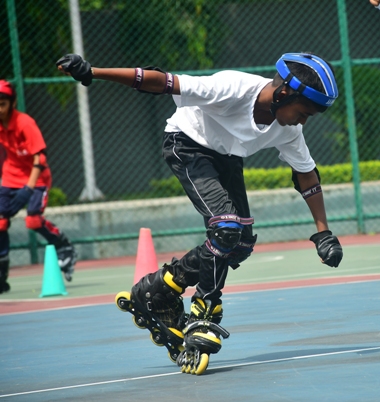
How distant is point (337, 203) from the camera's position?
41.4 ft

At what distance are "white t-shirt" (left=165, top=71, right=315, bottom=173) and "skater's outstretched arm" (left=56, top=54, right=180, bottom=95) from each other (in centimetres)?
9

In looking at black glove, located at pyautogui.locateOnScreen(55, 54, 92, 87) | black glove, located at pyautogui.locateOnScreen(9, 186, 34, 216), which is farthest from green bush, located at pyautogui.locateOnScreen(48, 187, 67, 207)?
black glove, located at pyautogui.locateOnScreen(55, 54, 92, 87)

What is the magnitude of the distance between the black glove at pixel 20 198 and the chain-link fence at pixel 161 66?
6.20m

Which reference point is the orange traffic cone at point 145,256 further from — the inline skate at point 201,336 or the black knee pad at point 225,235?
the black knee pad at point 225,235

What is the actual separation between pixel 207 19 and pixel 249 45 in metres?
1.08

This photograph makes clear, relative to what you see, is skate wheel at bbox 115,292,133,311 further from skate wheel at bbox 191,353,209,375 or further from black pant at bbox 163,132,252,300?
skate wheel at bbox 191,353,209,375

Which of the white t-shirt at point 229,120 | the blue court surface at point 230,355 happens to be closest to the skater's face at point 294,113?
the white t-shirt at point 229,120

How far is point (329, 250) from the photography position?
16.9ft

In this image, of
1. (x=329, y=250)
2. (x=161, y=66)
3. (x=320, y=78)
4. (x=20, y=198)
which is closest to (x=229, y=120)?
(x=320, y=78)

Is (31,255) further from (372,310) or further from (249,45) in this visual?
(249,45)

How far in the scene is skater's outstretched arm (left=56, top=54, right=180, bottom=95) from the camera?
445 centimetres

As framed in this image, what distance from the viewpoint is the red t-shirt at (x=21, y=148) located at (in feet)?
30.6

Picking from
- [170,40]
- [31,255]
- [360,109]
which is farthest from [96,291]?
[170,40]

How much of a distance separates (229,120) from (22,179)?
474 cm
